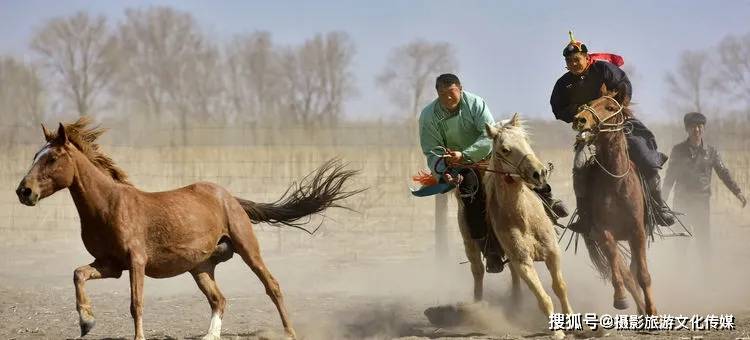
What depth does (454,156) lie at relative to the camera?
7.10 m

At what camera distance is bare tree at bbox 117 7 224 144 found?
4719cm

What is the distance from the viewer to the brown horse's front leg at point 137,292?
6.02m

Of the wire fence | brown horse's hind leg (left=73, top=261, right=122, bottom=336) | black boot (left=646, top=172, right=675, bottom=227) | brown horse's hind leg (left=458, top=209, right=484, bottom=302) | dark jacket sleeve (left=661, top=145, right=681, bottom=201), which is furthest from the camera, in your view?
the wire fence

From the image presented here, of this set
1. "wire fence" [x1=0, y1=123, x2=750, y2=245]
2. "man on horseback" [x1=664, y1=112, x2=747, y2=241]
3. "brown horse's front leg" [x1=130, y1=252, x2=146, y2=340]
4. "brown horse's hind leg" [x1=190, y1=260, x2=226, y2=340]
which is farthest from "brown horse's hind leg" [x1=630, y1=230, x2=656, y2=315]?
"wire fence" [x1=0, y1=123, x2=750, y2=245]

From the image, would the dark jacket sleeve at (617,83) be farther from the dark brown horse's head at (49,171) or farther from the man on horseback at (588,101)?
the dark brown horse's head at (49,171)

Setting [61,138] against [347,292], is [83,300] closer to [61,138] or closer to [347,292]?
[61,138]

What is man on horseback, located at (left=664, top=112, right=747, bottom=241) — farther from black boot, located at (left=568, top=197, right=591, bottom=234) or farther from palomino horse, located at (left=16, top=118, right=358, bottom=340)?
palomino horse, located at (left=16, top=118, right=358, bottom=340)

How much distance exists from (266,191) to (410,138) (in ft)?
23.0

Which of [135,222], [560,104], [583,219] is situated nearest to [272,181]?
[560,104]

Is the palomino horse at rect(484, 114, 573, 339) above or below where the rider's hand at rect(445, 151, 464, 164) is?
below

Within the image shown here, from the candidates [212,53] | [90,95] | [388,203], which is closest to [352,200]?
[388,203]

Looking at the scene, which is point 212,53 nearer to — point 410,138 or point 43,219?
point 410,138

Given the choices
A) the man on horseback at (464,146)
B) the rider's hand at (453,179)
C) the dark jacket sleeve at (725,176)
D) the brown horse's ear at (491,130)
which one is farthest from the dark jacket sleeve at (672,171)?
the brown horse's ear at (491,130)

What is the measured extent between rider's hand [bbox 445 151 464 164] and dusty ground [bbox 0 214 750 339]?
1331 millimetres
